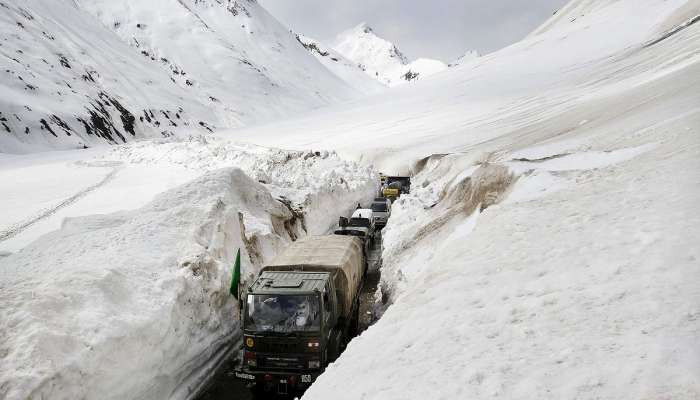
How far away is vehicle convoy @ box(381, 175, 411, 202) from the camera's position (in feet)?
98.1

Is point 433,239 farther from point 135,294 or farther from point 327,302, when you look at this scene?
point 135,294

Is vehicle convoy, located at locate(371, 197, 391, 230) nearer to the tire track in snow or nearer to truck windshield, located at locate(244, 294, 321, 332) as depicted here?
truck windshield, located at locate(244, 294, 321, 332)

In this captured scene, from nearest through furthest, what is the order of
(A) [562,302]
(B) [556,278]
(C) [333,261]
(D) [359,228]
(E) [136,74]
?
(A) [562,302], (B) [556,278], (C) [333,261], (D) [359,228], (E) [136,74]

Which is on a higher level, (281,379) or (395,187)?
(395,187)

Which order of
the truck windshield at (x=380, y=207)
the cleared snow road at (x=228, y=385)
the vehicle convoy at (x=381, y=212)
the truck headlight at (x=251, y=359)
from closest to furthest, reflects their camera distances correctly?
1. the truck headlight at (x=251, y=359)
2. the cleared snow road at (x=228, y=385)
3. the vehicle convoy at (x=381, y=212)
4. the truck windshield at (x=380, y=207)

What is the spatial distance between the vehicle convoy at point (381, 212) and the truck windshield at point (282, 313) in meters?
14.4

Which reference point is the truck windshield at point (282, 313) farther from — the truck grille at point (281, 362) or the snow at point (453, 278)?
the snow at point (453, 278)

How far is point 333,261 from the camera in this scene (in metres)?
11.7

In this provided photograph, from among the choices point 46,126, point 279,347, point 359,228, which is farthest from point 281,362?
point 46,126

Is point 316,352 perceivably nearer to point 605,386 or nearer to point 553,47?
point 605,386

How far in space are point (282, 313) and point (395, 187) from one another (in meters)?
21.5

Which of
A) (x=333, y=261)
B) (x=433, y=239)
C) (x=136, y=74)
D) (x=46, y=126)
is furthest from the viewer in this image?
(x=136, y=74)

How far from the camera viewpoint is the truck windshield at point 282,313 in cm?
963

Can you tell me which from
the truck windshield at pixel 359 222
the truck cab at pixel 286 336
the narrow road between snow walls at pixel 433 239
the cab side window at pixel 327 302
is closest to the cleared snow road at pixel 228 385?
the narrow road between snow walls at pixel 433 239
